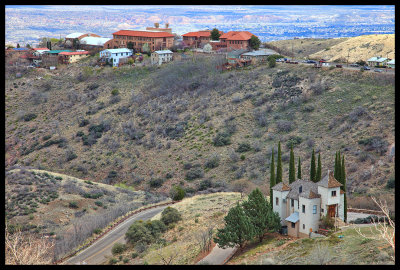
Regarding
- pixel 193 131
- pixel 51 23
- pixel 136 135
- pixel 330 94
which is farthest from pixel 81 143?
pixel 51 23

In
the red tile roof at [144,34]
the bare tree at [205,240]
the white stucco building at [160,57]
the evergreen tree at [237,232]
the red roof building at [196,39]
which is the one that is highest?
the red tile roof at [144,34]

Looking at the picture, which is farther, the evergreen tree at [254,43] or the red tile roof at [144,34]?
the red tile roof at [144,34]

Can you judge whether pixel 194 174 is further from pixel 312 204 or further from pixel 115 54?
pixel 115 54

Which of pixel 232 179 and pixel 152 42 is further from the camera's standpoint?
pixel 152 42

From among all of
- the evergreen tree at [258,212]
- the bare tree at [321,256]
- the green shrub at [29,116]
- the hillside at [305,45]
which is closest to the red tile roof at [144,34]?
the hillside at [305,45]

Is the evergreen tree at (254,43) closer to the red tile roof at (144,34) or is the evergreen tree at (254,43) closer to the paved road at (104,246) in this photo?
the red tile roof at (144,34)

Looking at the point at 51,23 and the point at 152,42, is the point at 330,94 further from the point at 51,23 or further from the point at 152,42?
the point at 51,23
